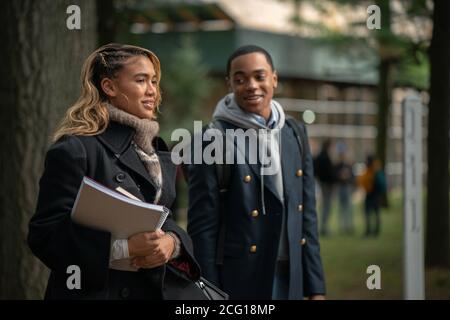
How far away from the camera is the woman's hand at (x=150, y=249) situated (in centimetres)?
288

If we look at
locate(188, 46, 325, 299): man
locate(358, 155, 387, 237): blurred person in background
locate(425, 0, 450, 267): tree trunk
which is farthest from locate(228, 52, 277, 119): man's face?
locate(358, 155, 387, 237): blurred person in background

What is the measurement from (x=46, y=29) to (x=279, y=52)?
91.5ft

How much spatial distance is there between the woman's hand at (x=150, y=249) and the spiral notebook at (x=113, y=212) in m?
0.03

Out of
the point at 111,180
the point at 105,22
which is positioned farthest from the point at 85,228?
the point at 105,22

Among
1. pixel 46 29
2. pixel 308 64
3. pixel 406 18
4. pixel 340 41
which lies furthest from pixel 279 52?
pixel 46 29

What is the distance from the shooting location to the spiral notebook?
2.77m

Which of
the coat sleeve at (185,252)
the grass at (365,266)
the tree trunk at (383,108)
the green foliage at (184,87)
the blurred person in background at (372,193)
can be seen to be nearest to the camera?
the coat sleeve at (185,252)

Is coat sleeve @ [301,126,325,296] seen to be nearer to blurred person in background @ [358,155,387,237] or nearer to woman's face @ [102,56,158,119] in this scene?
woman's face @ [102,56,158,119]

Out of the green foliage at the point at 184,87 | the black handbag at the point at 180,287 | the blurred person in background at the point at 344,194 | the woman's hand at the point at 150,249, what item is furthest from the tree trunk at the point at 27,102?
the green foliage at the point at 184,87

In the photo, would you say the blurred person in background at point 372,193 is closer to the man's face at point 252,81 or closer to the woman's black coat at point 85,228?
the man's face at point 252,81

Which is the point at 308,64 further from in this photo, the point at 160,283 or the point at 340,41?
the point at 160,283

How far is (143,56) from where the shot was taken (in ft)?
10.3

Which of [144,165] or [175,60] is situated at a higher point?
[175,60]
